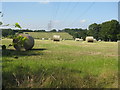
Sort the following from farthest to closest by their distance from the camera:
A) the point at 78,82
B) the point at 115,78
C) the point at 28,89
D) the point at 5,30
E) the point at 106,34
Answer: the point at 106,34 → the point at 115,78 → the point at 78,82 → the point at 28,89 → the point at 5,30

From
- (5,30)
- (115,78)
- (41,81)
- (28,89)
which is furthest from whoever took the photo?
(115,78)

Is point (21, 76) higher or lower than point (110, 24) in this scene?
lower

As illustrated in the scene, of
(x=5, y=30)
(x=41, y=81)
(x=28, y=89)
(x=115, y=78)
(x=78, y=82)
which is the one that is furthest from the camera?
(x=115, y=78)

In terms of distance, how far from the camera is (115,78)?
231 inches

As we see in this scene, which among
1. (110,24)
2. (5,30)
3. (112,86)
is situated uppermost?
(110,24)

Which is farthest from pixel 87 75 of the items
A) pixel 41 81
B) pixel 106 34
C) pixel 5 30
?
pixel 106 34

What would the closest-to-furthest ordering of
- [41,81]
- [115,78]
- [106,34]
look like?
[41,81]
[115,78]
[106,34]

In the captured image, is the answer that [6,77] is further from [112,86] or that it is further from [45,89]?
[112,86]

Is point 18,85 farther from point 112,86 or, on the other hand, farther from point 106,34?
point 106,34

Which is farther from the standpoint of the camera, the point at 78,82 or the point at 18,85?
the point at 78,82

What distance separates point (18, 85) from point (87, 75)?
241 cm

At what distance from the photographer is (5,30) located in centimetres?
278

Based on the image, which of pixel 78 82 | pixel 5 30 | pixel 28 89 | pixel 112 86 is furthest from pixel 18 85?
pixel 112 86

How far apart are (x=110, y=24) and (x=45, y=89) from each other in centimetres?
9483
